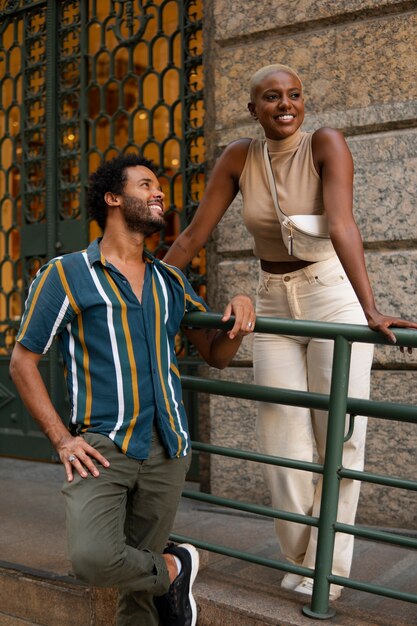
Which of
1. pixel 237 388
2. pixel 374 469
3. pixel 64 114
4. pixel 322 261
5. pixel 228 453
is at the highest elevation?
pixel 64 114

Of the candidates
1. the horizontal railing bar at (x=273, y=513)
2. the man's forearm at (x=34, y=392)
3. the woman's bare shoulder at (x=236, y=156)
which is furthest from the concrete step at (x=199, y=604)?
the woman's bare shoulder at (x=236, y=156)

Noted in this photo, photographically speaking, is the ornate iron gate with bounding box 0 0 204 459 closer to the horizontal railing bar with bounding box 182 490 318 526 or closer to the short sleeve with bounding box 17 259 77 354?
the horizontal railing bar with bounding box 182 490 318 526

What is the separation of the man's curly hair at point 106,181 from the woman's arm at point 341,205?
2.18 ft

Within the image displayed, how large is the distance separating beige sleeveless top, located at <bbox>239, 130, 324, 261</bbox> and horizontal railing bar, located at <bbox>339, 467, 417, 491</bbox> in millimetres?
899

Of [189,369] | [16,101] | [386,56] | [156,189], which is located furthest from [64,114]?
[156,189]

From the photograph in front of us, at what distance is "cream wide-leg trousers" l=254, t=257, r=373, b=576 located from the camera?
10.3 feet

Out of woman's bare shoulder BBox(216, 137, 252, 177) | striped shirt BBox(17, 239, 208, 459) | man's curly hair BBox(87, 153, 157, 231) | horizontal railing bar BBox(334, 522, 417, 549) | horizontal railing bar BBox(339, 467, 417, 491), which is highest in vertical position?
woman's bare shoulder BBox(216, 137, 252, 177)

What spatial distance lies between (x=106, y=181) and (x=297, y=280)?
0.87m

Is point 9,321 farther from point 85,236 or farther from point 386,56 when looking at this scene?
point 386,56

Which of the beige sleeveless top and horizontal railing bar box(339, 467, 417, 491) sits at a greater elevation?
the beige sleeveless top

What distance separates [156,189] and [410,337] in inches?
42.1

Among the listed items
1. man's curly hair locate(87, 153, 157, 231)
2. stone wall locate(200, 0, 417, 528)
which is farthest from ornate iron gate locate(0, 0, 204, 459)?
man's curly hair locate(87, 153, 157, 231)

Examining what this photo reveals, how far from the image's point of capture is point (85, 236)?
6.23 metres

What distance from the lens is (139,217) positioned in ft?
9.30
